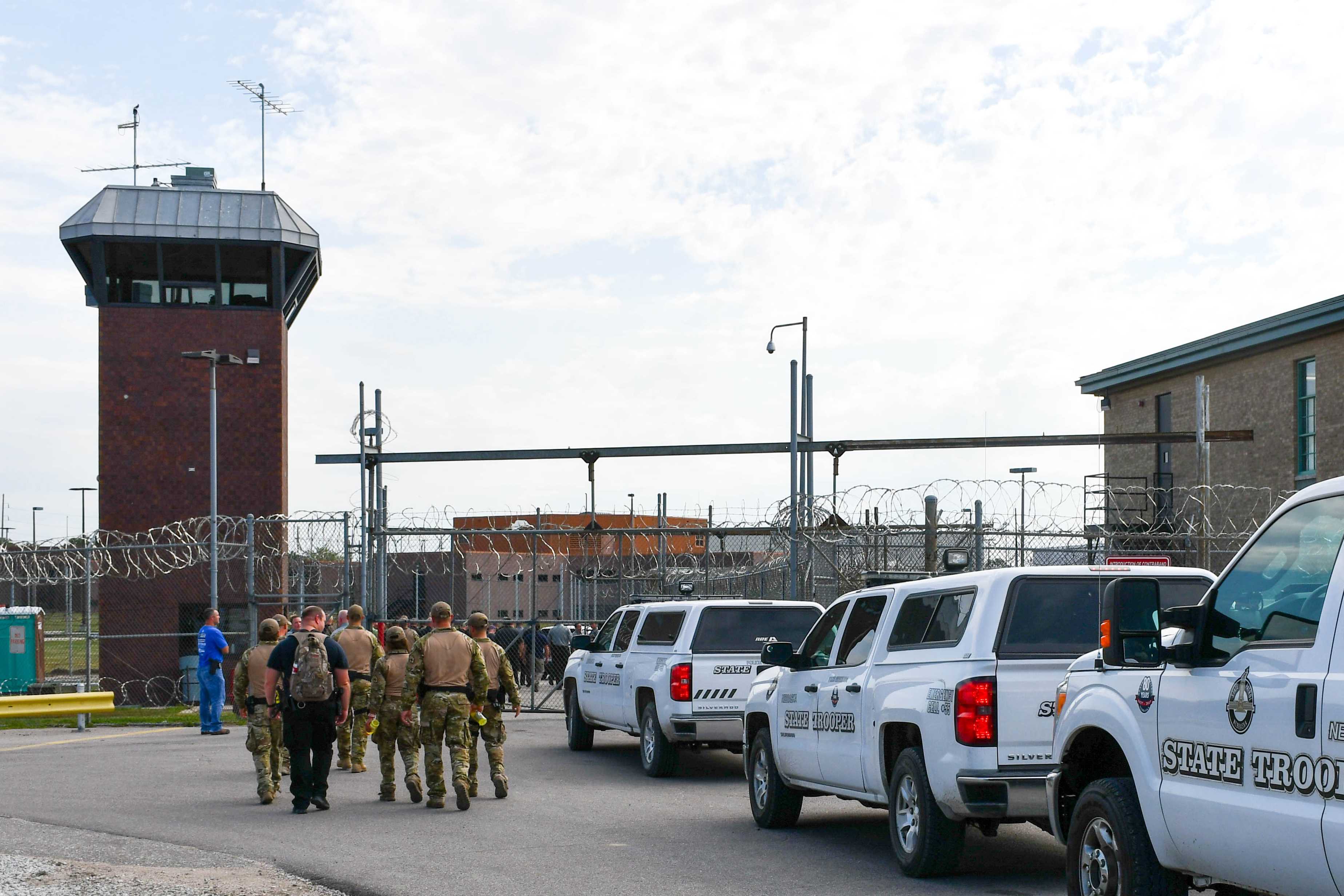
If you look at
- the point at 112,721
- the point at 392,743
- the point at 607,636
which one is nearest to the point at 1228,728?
the point at 392,743

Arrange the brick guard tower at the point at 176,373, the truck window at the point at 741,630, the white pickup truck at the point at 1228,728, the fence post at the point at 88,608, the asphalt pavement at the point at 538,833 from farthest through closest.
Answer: the brick guard tower at the point at 176,373, the fence post at the point at 88,608, the truck window at the point at 741,630, the asphalt pavement at the point at 538,833, the white pickup truck at the point at 1228,728

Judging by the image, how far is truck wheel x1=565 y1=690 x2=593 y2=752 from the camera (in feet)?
58.9

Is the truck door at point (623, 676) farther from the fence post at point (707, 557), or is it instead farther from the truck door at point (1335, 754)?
the truck door at point (1335, 754)

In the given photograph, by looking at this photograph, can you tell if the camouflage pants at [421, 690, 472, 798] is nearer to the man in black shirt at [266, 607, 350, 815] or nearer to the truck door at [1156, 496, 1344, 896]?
the man in black shirt at [266, 607, 350, 815]

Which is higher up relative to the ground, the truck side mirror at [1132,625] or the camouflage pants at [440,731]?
the truck side mirror at [1132,625]

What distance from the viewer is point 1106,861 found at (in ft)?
21.7

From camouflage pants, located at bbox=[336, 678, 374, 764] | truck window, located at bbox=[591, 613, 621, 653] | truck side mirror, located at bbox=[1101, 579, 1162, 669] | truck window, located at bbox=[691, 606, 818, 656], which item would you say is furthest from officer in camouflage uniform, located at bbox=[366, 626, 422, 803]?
truck side mirror, located at bbox=[1101, 579, 1162, 669]

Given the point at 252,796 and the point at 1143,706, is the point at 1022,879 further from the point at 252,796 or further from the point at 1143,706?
the point at 252,796

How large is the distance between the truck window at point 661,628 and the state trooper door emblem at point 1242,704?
936 centimetres

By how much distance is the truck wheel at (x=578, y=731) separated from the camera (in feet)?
58.9

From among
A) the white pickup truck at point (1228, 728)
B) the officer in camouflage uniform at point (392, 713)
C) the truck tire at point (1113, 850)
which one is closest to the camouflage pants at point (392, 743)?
the officer in camouflage uniform at point (392, 713)

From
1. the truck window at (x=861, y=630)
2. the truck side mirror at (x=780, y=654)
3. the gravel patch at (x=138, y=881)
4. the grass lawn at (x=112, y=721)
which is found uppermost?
the truck window at (x=861, y=630)

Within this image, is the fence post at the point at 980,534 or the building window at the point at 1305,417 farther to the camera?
the building window at the point at 1305,417

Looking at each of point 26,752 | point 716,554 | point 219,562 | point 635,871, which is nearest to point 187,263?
point 219,562
